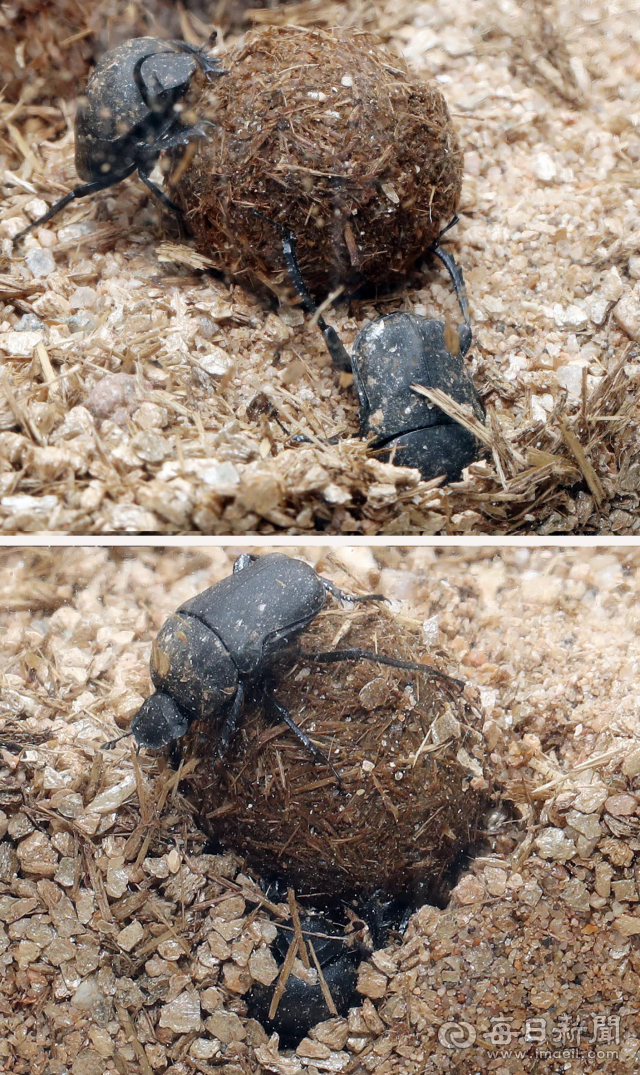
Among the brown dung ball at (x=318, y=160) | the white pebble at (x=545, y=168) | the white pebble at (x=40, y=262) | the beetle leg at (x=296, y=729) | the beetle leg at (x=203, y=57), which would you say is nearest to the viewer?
the beetle leg at (x=296, y=729)

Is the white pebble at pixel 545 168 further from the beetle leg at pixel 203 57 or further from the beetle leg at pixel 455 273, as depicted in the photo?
the beetle leg at pixel 203 57

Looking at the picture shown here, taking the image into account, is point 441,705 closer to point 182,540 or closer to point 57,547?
point 182,540

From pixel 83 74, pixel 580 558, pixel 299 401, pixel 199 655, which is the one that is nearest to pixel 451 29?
pixel 83 74

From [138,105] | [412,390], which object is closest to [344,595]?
[412,390]

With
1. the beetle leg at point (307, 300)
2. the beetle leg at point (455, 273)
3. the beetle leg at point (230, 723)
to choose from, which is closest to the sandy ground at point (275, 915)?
the beetle leg at point (230, 723)

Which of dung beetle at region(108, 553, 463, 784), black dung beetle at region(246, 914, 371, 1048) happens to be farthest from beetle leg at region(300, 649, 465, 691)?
black dung beetle at region(246, 914, 371, 1048)

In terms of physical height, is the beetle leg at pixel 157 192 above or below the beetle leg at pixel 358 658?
above

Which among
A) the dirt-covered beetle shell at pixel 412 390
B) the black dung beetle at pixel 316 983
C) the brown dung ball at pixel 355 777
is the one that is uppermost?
the dirt-covered beetle shell at pixel 412 390

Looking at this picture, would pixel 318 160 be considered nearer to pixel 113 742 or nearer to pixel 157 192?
pixel 157 192
